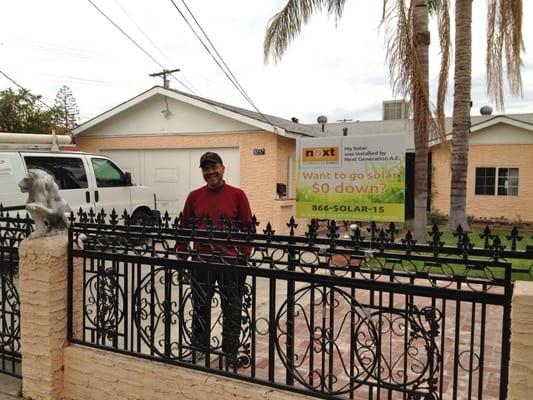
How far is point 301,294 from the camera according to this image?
9.09 ft

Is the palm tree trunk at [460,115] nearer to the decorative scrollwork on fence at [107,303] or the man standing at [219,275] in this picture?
the man standing at [219,275]

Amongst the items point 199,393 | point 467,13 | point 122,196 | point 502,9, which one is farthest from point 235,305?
point 467,13

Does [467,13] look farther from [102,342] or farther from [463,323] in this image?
[102,342]

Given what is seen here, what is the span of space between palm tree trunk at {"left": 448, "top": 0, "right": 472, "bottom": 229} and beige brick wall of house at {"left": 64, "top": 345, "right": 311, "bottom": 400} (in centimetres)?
868

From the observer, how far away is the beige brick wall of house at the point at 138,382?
Answer: 109 inches

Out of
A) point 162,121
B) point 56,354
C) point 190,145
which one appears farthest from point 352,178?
point 162,121

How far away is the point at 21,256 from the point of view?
11.0 feet

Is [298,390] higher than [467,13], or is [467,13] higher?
[467,13]

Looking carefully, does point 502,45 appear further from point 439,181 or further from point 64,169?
point 64,169

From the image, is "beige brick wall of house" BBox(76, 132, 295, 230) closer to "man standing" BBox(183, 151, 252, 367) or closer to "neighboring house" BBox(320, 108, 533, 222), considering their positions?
"neighboring house" BBox(320, 108, 533, 222)

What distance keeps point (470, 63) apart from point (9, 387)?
10.3 meters

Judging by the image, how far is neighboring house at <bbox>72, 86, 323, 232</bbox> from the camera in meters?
11.4

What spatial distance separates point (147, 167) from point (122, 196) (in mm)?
3668

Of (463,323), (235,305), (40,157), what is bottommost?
(463,323)
